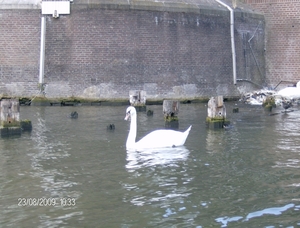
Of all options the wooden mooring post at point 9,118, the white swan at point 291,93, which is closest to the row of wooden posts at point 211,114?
the wooden mooring post at point 9,118

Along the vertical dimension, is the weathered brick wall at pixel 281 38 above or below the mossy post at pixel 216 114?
above

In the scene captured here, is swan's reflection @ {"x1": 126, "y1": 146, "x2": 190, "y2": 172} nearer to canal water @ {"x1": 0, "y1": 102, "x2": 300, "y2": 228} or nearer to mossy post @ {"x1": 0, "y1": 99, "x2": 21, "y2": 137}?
canal water @ {"x1": 0, "y1": 102, "x2": 300, "y2": 228}

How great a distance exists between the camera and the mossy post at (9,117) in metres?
14.5

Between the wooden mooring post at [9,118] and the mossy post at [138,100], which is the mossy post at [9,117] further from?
the mossy post at [138,100]

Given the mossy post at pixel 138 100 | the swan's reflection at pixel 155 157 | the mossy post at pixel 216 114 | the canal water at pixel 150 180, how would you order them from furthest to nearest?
the mossy post at pixel 138 100
the mossy post at pixel 216 114
the swan's reflection at pixel 155 157
the canal water at pixel 150 180

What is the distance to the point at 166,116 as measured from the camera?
1641 cm

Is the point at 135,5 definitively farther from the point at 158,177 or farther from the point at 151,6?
the point at 158,177

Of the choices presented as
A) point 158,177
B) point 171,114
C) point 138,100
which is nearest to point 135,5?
point 138,100

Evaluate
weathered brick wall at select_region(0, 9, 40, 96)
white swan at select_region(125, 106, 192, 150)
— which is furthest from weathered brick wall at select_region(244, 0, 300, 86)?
white swan at select_region(125, 106, 192, 150)

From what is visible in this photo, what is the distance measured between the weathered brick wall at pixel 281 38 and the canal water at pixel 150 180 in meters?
14.8

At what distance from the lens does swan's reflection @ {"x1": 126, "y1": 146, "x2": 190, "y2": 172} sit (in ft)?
35.3

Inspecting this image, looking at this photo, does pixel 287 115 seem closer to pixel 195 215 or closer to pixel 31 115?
pixel 31 115

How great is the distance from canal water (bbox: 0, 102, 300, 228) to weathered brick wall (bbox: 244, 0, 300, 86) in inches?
581

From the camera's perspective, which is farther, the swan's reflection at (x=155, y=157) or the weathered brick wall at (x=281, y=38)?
the weathered brick wall at (x=281, y=38)
